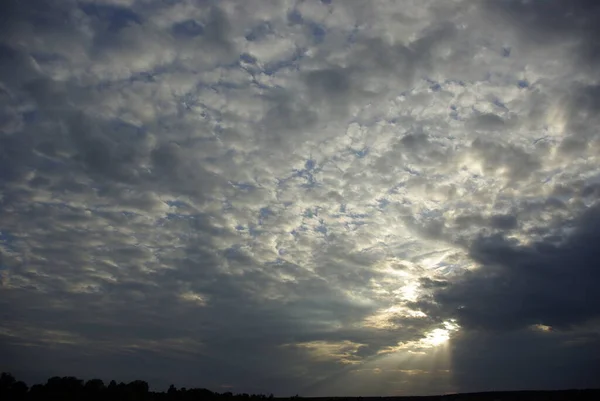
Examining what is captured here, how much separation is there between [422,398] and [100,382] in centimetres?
A: 9799

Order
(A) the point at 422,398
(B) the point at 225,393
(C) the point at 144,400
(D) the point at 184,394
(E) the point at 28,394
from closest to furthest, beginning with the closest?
(E) the point at 28,394
(C) the point at 144,400
(A) the point at 422,398
(D) the point at 184,394
(B) the point at 225,393

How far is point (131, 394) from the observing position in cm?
13312

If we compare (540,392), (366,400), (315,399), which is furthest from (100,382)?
(540,392)

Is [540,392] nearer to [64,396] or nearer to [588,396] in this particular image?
[588,396]

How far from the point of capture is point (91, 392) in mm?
132500

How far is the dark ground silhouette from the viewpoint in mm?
113300

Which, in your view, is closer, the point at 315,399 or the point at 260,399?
the point at 260,399

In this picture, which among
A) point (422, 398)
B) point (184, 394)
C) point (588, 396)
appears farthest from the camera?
point (184, 394)

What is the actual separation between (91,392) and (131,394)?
11420mm

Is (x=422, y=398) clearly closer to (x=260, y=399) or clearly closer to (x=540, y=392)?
(x=540, y=392)

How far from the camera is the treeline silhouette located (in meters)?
116

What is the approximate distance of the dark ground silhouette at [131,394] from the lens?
372ft

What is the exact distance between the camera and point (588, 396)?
107 metres

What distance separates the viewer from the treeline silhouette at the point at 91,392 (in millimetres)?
116312
